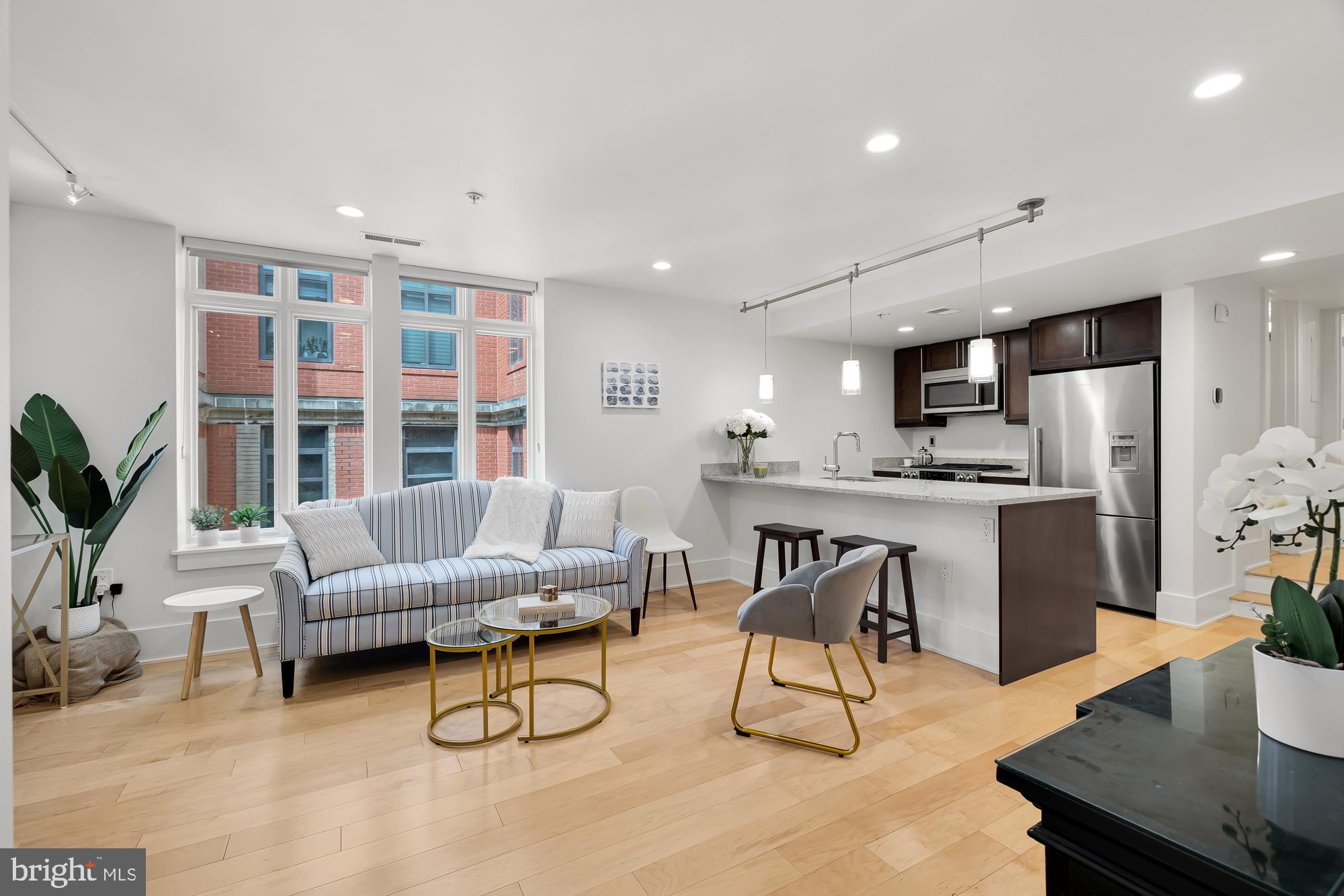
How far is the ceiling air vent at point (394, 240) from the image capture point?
382cm

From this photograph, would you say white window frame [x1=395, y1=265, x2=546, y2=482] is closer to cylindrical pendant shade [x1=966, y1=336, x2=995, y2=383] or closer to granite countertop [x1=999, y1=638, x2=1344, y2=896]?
cylindrical pendant shade [x1=966, y1=336, x2=995, y2=383]

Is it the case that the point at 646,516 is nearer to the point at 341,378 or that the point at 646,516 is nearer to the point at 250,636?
the point at 341,378

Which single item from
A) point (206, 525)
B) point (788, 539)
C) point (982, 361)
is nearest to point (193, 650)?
point (206, 525)

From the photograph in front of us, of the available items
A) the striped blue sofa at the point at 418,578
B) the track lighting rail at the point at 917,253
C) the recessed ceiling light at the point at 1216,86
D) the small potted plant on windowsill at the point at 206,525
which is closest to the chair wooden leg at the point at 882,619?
the striped blue sofa at the point at 418,578

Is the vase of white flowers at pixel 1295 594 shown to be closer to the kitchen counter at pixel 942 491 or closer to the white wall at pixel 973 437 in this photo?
the kitchen counter at pixel 942 491

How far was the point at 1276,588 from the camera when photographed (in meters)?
0.87

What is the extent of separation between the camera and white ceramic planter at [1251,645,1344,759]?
0.80m

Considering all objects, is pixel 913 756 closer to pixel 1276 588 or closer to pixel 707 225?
pixel 1276 588

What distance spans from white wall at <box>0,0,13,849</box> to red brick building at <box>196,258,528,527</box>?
10.5 feet

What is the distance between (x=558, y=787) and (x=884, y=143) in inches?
114

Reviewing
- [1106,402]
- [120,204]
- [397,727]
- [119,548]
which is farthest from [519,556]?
[1106,402]

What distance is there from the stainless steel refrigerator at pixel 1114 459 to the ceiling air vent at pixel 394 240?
15.7 feet

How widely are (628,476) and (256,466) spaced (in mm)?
2613

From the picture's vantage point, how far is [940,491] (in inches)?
147
